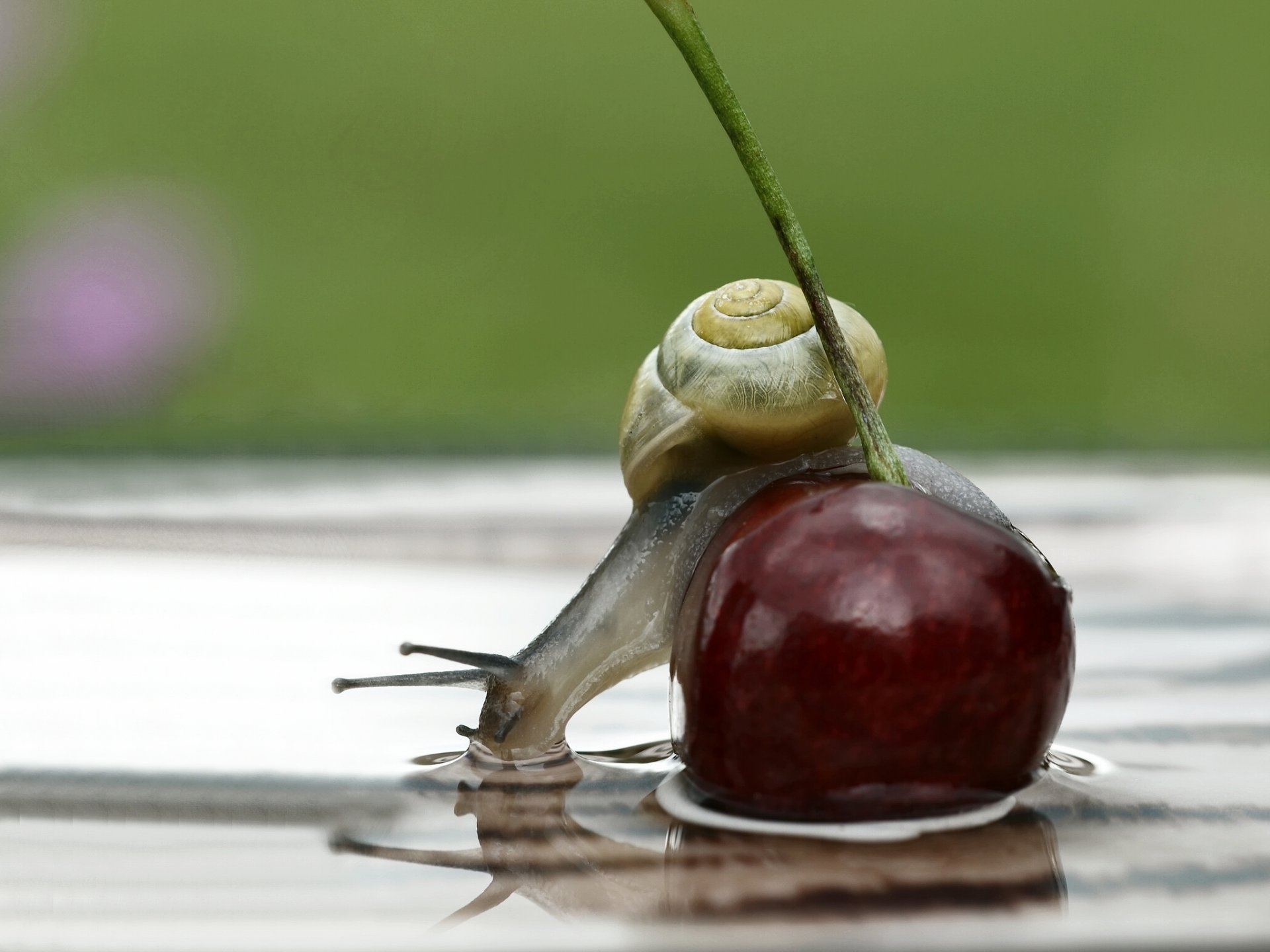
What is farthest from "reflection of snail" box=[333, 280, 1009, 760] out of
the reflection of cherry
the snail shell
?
the reflection of cherry

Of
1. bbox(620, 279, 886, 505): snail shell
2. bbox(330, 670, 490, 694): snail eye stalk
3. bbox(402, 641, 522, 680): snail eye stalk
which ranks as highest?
bbox(620, 279, 886, 505): snail shell

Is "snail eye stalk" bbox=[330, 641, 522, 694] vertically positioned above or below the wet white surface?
above

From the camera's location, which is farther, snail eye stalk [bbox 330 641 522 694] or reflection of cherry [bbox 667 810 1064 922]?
snail eye stalk [bbox 330 641 522 694]

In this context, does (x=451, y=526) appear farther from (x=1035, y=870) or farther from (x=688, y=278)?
(x=688, y=278)

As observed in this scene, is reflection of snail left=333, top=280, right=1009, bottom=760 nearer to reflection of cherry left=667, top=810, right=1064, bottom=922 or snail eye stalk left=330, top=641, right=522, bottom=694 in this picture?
snail eye stalk left=330, top=641, right=522, bottom=694

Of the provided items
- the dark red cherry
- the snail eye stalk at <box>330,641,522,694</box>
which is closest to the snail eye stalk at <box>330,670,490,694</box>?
the snail eye stalk at <box>330,641,522,694</box>

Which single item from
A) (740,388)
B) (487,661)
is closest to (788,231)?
(740,388)
